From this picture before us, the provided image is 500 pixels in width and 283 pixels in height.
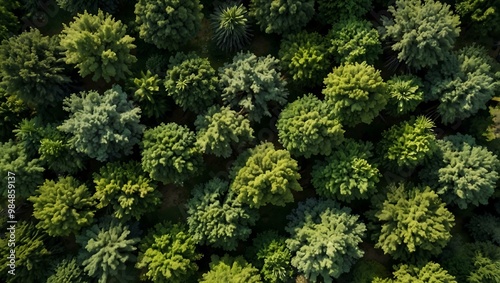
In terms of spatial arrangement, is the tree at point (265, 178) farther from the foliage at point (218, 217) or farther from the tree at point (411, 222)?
the tree at point (411, 222)

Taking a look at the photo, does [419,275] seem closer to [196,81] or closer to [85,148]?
[196,81]

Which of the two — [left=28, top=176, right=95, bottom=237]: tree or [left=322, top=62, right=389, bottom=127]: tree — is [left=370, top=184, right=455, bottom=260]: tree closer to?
[left=322, top=62, right=389, bottom=127]: tree

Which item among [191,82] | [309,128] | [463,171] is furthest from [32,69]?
[463,171]

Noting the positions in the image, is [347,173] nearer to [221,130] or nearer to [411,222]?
[411,222]

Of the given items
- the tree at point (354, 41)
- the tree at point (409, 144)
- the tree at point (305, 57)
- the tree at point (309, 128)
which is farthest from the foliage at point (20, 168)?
the tree at point (409, 144)

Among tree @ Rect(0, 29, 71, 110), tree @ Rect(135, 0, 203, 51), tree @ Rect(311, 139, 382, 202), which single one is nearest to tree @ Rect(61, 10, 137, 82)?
tree @ Rect(0, 29, 71, 110)

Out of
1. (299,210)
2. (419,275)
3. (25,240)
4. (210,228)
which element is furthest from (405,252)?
(25,240)
